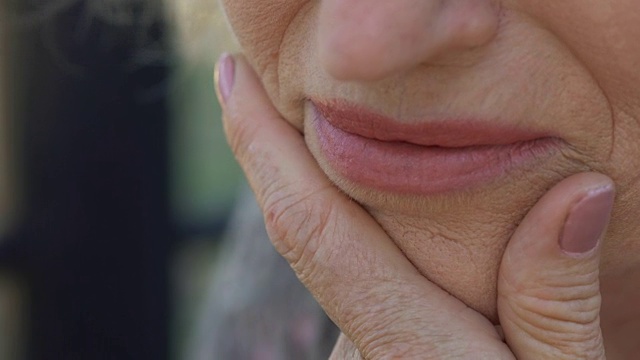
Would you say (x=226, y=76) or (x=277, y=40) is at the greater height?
(x=277, y=40)

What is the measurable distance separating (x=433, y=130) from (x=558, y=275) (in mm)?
224

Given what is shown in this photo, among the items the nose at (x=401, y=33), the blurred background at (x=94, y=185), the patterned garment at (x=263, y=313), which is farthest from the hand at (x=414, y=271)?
the blurred background at (x=94, y=185)

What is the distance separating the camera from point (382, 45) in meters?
0.97

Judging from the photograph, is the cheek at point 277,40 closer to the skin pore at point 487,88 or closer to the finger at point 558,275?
the skin pore at point 487,88

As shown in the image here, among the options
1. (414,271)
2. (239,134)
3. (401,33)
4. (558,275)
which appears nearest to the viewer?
(401,33)

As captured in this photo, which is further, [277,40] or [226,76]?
[226,76]

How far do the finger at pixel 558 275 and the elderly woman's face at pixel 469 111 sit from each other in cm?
3

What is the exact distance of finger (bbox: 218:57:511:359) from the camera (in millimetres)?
1163

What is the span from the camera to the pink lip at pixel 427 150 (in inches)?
41.4

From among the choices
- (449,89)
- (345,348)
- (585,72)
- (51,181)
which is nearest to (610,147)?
(585,72)

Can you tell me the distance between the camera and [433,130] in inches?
41.7

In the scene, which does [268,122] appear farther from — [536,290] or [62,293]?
[62,293]

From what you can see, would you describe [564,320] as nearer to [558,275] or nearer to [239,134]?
[558,275]

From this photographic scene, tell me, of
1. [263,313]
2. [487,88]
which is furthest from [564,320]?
[263,313]
